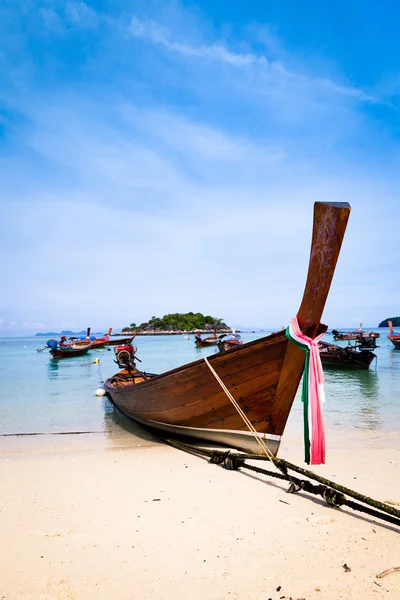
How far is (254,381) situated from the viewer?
515cm

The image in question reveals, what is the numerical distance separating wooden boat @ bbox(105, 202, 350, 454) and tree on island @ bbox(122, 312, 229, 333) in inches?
4632

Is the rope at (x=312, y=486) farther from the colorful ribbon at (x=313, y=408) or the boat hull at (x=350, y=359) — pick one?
the boat hull at (x=350, y=359)

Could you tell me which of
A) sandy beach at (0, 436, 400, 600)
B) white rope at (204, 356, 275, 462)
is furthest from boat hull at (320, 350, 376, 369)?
white rope at (204, 356, 275, 462)

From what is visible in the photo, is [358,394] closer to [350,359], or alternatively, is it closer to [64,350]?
[350,359]

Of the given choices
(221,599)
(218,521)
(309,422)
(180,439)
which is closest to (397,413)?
(180,439)

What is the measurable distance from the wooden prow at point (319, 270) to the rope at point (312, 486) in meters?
1.13

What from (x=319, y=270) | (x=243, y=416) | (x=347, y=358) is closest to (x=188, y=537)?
(x=243, y=416)

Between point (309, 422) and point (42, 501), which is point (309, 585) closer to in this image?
point (309, 422)

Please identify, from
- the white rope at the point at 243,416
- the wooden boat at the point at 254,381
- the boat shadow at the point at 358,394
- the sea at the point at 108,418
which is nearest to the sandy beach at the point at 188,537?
the white rope at the point at 243,416

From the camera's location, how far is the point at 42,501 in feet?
14.7

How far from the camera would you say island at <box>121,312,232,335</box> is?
414 ft

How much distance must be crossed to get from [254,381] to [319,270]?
6.23 feet

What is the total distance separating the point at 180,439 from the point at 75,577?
13.1 feet

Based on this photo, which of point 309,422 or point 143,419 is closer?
point 309,422
